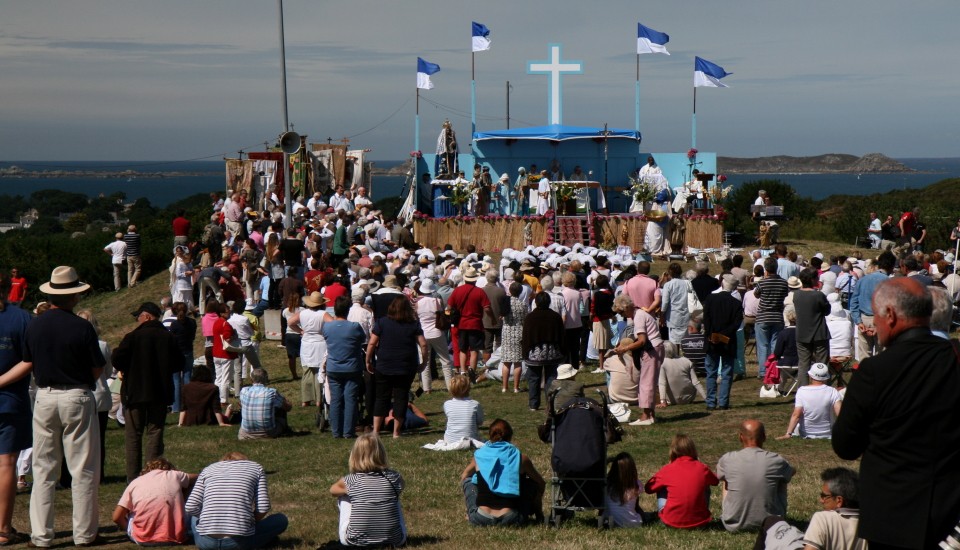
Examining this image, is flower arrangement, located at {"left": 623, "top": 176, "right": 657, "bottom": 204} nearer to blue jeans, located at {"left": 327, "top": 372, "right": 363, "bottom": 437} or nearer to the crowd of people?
the crowd of people

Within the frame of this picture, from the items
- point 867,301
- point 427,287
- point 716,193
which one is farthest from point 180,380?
point 716,193

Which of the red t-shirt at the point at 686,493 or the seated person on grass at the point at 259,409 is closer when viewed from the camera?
the red t-shirt at the point at 686,493

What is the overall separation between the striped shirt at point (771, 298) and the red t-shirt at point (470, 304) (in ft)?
11.9

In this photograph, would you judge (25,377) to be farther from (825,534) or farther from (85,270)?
(85,270)


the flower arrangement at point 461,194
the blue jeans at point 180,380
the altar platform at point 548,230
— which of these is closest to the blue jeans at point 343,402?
the blue jeans at point 180,380

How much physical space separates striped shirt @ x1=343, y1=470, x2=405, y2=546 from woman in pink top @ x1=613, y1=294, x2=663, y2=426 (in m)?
5.16

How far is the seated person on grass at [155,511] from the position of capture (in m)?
7.54

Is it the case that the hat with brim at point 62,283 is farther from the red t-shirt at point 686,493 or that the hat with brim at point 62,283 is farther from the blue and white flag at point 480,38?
the blue and white flag at point 480,38

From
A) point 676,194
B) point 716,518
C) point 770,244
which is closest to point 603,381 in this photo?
point 716,518

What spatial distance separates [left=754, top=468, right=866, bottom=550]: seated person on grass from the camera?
5.83 metres

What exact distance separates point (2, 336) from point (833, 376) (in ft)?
32.9

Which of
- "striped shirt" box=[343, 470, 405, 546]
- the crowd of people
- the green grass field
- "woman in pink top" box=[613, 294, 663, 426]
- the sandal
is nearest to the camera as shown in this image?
the crowd of people

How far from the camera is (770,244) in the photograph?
27016mm

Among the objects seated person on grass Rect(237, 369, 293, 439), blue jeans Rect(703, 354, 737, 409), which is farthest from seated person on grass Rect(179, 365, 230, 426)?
blue jeans Rect(703, 354, 737, 409)
